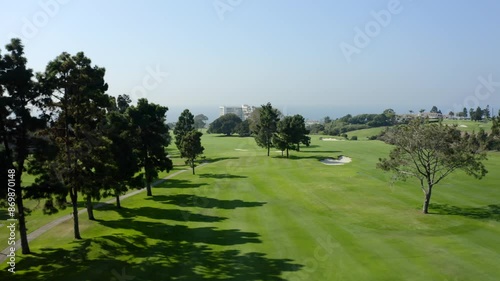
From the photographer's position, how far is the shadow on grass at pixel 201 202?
41344 mm

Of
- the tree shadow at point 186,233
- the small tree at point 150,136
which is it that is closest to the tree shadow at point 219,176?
the small tree at point 150,136

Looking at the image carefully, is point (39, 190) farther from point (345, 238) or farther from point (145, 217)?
point (345, 238)

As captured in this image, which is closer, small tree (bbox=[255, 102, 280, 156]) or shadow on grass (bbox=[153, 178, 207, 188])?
shadow on grass (bbox=[153, 178, 207, 188])

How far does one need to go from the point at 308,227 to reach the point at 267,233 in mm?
3741

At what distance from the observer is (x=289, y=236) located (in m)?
29.0

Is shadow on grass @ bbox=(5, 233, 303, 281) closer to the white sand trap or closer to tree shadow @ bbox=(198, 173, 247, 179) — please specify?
tree shadow @ bbox=(198, 173, 247, 179)

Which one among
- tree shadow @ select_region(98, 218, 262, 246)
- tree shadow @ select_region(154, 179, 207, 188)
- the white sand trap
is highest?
the white sand trap

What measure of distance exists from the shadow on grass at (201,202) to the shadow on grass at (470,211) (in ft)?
58.9

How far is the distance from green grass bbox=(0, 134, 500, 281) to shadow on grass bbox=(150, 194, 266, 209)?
12 cm

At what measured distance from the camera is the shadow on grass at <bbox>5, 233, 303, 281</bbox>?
21750 millimetres

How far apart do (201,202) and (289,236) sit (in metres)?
17.3

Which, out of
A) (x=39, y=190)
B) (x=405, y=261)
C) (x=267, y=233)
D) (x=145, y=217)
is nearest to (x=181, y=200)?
(x=145, y=217)

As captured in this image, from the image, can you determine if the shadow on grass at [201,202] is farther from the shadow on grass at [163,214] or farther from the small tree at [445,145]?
the small tree at [445,145]

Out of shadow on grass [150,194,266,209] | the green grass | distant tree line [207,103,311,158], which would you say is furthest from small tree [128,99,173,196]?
distant tree line [207,103,311,158]
